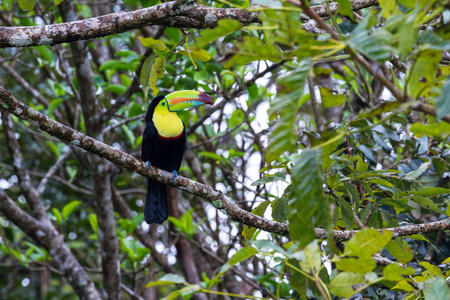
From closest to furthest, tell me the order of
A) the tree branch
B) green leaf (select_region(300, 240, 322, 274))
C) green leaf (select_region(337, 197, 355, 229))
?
green leaf (select_region(300, 240, 322, 274))
green leaf (select_region(337, 197, 355, 229))
the tree branch

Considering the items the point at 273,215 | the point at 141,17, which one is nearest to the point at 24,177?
the point at 141,17

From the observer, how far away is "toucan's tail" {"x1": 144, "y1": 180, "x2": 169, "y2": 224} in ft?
11.7

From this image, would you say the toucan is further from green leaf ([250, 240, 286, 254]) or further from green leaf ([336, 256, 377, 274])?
green leaf ([336, 256, 377, 274])

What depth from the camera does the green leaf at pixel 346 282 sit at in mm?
1340

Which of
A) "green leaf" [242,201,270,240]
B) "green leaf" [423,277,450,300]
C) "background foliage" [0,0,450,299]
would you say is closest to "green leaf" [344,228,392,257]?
"background foliage" [0,0,450,299]

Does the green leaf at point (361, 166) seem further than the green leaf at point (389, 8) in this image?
Yes

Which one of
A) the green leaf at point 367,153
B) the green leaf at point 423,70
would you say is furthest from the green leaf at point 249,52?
the green leaf at point 367,153

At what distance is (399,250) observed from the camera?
6.74 feet

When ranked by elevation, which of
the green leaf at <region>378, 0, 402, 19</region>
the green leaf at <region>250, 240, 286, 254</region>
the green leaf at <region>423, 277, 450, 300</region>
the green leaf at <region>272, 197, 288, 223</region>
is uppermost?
the green leaf at <region>378, 0, 402, 19</region>

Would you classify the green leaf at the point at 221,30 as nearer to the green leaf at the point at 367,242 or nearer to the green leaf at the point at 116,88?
the green leaf at the point at 367,242

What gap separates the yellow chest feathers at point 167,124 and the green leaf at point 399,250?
2.11 metres

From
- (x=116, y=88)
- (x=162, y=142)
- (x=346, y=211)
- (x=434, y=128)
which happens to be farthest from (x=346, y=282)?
(x=116, y=88)

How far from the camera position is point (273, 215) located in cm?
211

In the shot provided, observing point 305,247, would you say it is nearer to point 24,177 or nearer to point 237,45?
point 237,45
